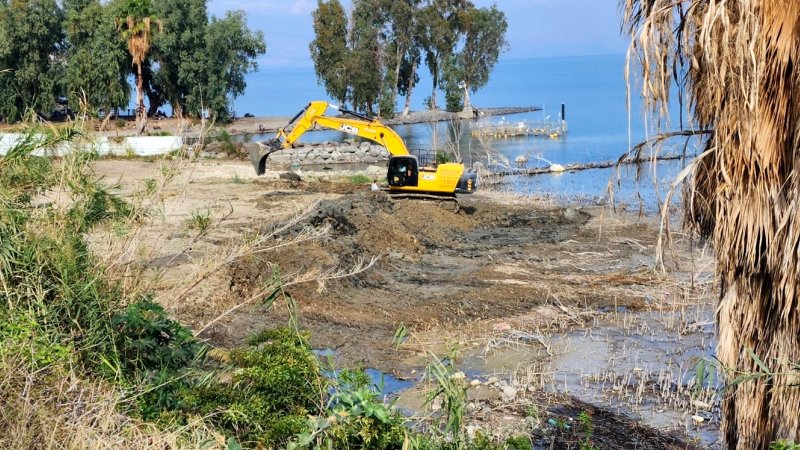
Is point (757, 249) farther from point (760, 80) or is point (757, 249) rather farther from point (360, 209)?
point (360, 209)

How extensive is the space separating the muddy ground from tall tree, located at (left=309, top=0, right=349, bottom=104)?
151 ft

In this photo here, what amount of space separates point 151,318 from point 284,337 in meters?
1.29

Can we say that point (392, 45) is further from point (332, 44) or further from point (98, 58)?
point (98, 58)

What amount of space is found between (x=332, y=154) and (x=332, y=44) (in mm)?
33596

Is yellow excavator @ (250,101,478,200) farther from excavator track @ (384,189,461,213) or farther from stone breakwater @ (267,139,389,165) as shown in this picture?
stone breakwater @ (267,139,389,165)

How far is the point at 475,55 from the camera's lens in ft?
255

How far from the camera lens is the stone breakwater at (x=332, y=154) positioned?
37.7 m

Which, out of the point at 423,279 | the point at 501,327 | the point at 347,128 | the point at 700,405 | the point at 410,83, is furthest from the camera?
the point at 410,83

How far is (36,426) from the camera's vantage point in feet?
21.3

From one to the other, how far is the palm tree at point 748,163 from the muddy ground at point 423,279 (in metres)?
2.23

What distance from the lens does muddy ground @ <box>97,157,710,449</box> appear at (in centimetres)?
981

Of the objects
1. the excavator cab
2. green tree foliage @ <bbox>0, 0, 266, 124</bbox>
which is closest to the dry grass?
the excavator cab

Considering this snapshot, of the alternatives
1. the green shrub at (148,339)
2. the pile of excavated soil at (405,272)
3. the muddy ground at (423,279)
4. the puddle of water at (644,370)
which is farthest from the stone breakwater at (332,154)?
the green shrub at (148,339)

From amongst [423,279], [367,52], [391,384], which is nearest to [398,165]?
[423,279]
